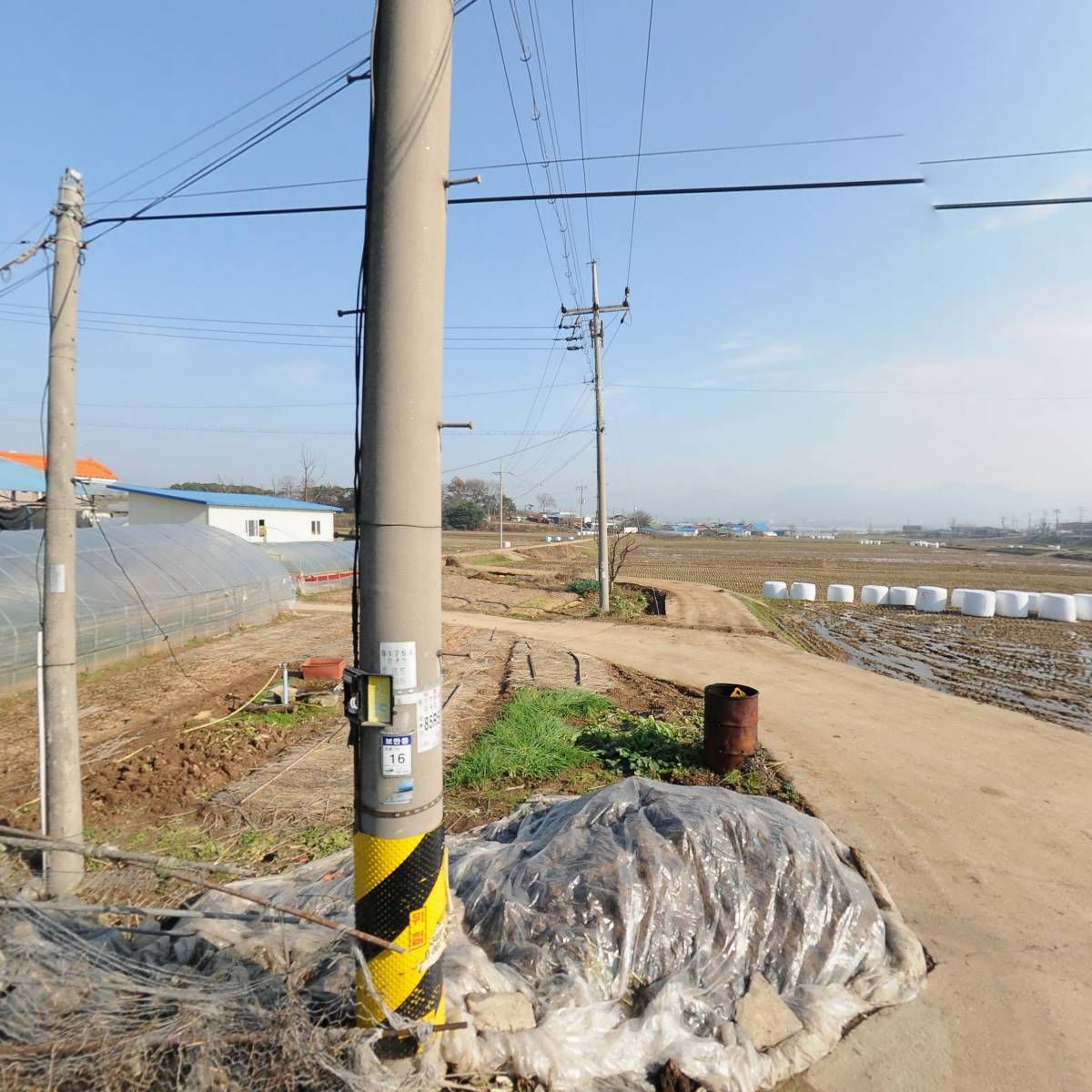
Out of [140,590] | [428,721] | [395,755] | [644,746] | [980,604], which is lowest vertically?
[644,746]

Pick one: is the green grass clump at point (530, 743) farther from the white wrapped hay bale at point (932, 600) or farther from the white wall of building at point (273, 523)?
the white wall of building at point (273, 523)

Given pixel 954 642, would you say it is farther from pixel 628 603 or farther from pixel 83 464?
pixel 83 464

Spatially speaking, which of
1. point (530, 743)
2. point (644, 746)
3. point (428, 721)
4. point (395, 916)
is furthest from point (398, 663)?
point (644, 746)

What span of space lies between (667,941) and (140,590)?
45.4ft

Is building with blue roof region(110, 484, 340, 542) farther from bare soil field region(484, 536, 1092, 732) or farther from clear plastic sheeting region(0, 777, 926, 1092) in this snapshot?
clear plastic sheeting region(0, 777, 926, 1092)

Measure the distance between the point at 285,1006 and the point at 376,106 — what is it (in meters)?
3.78

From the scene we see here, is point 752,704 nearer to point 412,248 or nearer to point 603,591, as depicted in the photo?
point 412,248

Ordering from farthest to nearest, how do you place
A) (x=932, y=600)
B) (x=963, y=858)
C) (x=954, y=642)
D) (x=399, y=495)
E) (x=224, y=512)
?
(x=224, y=512) < (x=932, y=600) < (x=954, y=642) < (x=963, y=858) < (x=399, y=495)

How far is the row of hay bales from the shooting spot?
82.0ft

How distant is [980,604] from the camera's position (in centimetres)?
2575

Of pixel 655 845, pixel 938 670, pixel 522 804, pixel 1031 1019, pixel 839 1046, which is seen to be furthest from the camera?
pixel 938 670

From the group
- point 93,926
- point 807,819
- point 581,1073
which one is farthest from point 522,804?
point 93,926

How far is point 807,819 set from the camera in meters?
4.98

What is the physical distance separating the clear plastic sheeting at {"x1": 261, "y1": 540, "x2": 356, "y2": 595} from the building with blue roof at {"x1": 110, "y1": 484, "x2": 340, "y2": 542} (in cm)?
305
